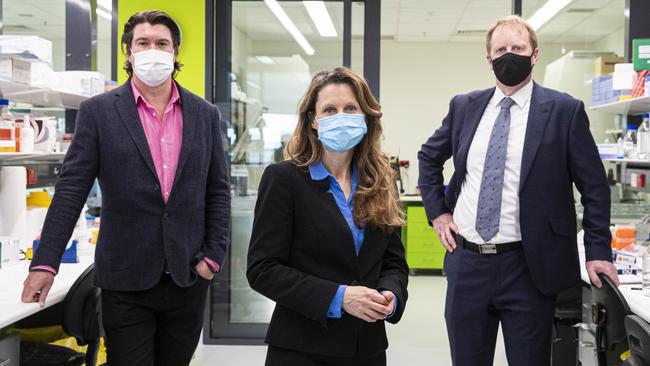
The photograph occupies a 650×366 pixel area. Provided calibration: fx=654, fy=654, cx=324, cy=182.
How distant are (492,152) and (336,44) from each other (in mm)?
2530

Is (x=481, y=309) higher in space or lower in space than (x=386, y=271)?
lower

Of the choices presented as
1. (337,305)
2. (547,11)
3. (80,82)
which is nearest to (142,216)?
(337,305)

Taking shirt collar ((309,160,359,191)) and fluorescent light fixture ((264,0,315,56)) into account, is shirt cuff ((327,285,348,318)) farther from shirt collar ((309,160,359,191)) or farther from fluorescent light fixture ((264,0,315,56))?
fluorescent light fixture ((264,0,315,56))

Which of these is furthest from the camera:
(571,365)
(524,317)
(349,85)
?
(571,365)

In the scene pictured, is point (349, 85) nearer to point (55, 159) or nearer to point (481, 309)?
point (481, 309)

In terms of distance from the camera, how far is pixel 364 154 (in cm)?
180

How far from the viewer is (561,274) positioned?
2260 millimetres

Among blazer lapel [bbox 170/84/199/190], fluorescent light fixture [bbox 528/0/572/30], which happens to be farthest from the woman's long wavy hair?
fluorescent light fixture [bbox 528/0/572/30]

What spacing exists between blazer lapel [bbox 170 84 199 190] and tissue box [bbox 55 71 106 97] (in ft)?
4.49

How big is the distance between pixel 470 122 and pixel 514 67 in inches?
10.2

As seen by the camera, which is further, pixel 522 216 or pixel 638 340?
pixel 522 216

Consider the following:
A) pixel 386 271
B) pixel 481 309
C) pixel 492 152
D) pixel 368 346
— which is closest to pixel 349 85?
pixel 386 271

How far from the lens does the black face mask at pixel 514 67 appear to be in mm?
2338

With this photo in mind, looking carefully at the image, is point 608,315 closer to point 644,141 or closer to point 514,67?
point 514,67
